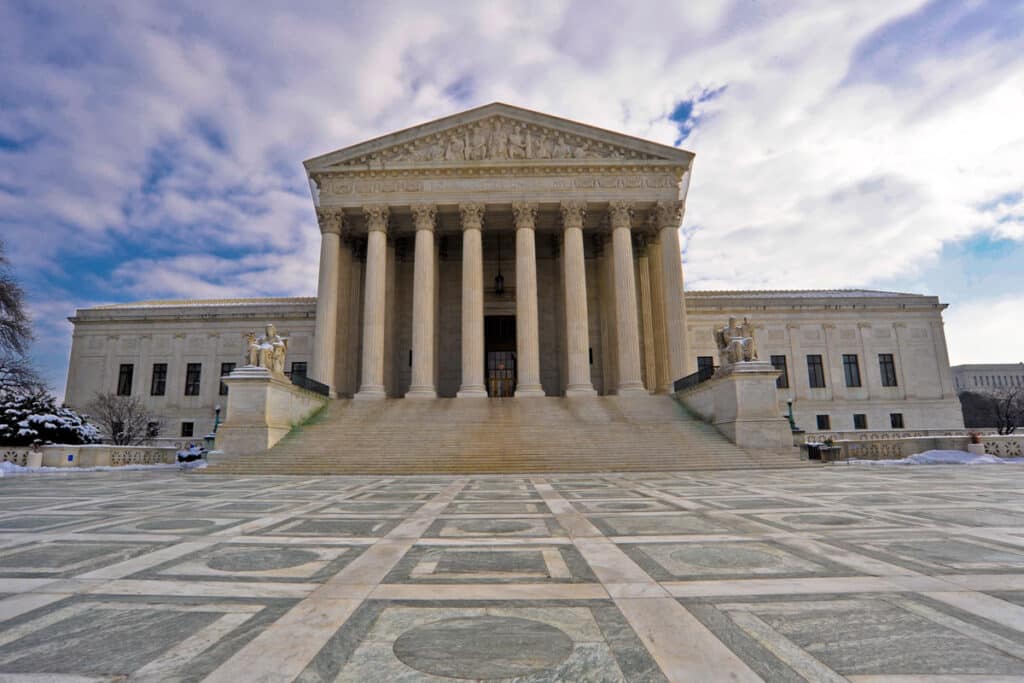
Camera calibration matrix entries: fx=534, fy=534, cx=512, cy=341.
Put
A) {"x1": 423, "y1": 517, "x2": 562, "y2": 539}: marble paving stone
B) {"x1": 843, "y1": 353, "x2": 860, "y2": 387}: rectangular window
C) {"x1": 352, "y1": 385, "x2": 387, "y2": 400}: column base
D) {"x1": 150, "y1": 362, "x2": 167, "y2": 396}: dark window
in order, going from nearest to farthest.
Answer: {"x1": 423, "y1": 517, "x2": 562, "y2": 539}: marble paving stone
{"x1": 352, "y1": 385, "x2": 387, "y2": 400}: column base
{"x1": 150, "y1": 362, "x2": 167, "y2": 396}: dark window
{"x1": 843, "y1": 353, "x2": 860, "y2": 387}: rectangular window

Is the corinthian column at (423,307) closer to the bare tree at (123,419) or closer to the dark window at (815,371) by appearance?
the bare tree at (123,419)

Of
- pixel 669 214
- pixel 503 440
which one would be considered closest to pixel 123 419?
pixel 503 440

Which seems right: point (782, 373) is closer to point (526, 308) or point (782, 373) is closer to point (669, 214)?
point (669, 214)

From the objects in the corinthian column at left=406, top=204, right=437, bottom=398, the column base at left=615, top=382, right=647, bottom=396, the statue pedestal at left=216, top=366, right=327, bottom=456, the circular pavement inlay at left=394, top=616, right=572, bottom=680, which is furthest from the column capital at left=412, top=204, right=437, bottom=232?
the circular pavement inlay at left=394, top=616, right=572, bottom=680

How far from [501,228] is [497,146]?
17.5 ft

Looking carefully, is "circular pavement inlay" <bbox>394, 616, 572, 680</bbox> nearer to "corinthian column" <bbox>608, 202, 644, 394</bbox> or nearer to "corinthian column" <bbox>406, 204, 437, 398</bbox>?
"corinthian column" <bbox>406, 204, 437, 398</bbox>

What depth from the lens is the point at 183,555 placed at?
5055mm

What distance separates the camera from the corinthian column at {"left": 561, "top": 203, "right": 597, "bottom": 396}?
1179 inches

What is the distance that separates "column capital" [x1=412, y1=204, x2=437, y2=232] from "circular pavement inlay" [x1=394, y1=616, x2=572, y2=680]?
3016cm

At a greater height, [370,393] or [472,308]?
[472,308]

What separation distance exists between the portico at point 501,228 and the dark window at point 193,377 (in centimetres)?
1496

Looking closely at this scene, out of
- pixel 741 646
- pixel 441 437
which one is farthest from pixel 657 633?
pixel 441 437

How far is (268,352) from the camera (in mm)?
22844

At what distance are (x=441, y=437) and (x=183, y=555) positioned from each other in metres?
16.8
